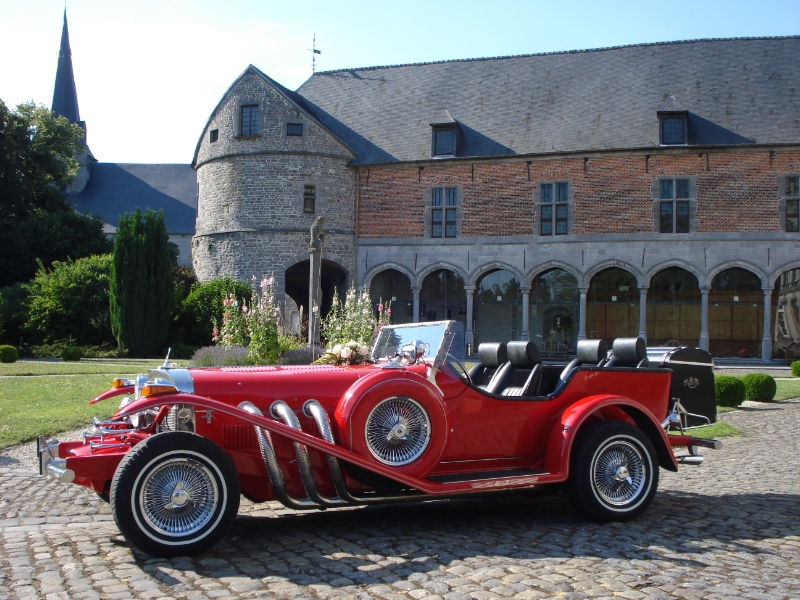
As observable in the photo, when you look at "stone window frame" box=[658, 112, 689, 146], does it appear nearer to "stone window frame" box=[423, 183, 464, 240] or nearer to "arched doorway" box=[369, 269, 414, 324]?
"stone window frame" box=[423, 183, 464, 240]

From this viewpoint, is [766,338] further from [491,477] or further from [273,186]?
[491,477]

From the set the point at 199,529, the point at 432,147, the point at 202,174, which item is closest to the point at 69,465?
the point at 199,529

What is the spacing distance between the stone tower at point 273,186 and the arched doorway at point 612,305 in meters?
8.96

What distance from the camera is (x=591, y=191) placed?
26.6m

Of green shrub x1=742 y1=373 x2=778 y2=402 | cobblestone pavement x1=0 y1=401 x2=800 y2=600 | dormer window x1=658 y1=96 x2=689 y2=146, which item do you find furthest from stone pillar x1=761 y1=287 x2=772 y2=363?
cobblestone pavement x1=0 y1=401 x2=800 y2=600

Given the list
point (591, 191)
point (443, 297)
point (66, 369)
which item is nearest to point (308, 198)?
point (443, 297)

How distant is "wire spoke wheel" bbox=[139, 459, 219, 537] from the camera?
424 centimetres

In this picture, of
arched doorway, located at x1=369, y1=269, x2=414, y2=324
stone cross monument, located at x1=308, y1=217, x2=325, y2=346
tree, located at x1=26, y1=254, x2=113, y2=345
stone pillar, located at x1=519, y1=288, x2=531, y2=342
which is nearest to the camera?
stone cross monument, located at x1=308, y1=217, x2=325, y2=346

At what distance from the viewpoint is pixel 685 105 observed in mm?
26641

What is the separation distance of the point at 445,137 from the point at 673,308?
10.1m

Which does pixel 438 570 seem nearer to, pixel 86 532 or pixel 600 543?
pixel 600 543

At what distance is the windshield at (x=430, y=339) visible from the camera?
536 cm

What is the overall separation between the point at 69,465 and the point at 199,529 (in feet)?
2.60

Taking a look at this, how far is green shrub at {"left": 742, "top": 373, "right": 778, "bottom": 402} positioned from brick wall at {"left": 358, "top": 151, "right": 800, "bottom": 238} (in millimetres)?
12543
